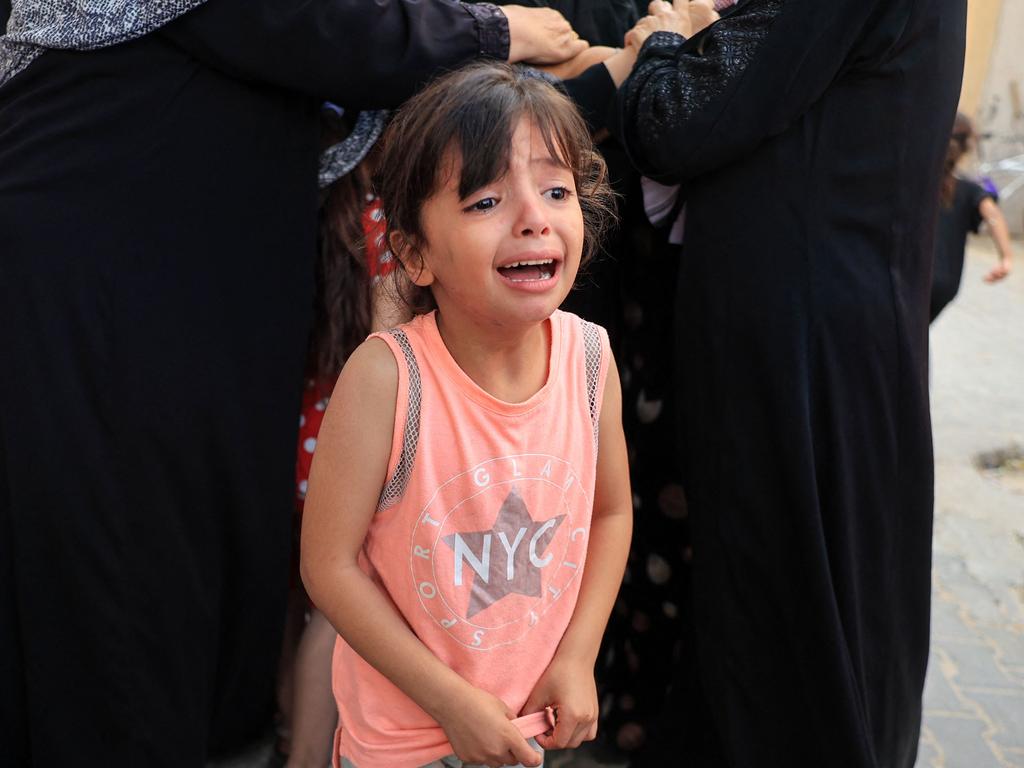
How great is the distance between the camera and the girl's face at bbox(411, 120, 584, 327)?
4.89 feet

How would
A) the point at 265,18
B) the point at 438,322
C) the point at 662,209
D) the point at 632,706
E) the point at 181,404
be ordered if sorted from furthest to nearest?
the point at 632,706 < the point at 662,209 < the point at 181,404 < the point at 265,18 < the point at 438,322

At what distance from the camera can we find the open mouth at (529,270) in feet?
4.93

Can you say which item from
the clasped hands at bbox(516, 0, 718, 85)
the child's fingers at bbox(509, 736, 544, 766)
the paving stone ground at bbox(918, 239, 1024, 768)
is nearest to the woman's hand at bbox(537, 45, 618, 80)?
the clasped hands at bbox(516, 0, 718, 85)

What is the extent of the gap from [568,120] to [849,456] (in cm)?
93

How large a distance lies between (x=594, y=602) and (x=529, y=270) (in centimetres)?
52

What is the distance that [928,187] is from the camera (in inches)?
84.5

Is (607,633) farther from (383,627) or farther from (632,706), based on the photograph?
(383,627)

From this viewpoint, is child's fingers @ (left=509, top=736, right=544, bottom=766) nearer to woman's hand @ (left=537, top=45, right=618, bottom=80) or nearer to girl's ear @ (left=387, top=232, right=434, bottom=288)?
girl's ear @ (left=387, top=232, right=434, bottom=288)

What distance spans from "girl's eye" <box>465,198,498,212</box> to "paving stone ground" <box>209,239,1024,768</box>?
1582mm

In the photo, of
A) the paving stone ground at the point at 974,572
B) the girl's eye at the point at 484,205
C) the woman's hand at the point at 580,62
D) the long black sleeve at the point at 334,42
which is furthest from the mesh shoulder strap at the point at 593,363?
the paving stone ground at the point at 974,572

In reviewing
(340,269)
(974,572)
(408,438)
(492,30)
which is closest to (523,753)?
(408,438)

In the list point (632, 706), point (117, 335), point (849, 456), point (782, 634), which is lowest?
point (632, 706)

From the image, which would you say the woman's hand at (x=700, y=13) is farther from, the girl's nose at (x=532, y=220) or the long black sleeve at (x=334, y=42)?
the girl's nose at (x=532, y=220)

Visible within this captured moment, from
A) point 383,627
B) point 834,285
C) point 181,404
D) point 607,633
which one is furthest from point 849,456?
point 181,404
